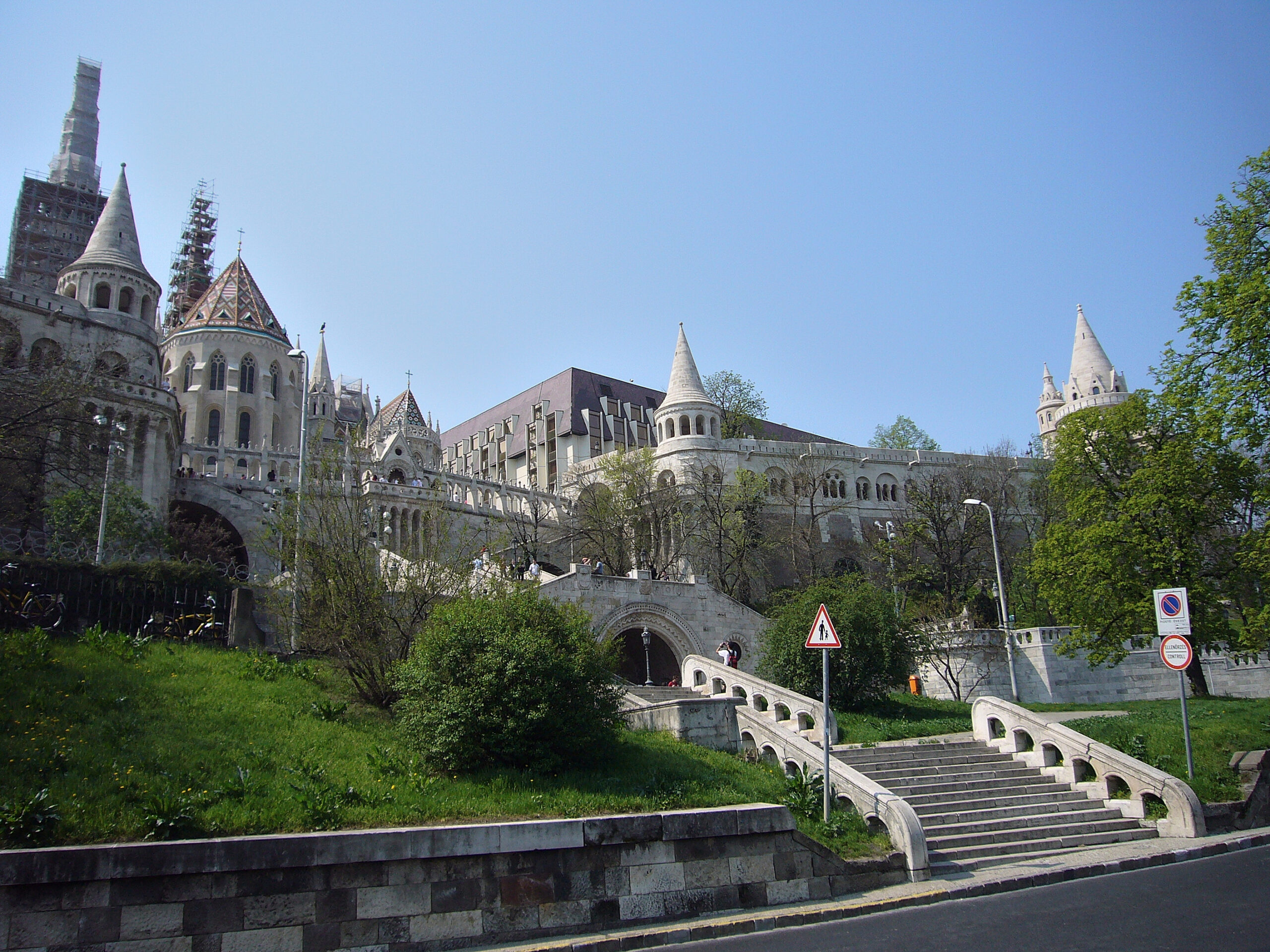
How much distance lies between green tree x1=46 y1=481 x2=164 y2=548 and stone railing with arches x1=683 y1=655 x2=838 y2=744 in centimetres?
2043

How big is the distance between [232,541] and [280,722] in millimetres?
33222

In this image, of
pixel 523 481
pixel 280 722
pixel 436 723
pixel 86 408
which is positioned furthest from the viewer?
pixel 523 481

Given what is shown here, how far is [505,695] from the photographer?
11.3 metres

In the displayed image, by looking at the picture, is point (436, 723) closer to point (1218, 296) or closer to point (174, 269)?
point (1218, 296)

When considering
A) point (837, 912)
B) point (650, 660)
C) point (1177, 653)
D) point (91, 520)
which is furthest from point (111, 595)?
point (650, 660)

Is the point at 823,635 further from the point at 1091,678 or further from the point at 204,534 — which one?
the point at 204,534

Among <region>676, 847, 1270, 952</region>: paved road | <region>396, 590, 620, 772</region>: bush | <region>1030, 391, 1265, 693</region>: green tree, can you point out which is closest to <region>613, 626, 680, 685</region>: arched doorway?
<region>1030, 391, 1265, 693</region>: green tree

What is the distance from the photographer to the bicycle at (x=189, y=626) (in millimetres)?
16016

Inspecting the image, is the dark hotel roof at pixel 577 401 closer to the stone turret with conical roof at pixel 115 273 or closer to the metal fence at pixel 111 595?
the stone turret with conical roof at pixel 115 273

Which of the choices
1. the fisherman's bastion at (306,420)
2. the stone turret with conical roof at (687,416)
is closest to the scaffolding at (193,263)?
the fisherman's bastion at (306,420)

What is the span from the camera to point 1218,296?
59.1 feet

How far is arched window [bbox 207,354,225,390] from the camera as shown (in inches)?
2205

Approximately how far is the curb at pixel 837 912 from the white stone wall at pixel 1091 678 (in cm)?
1820

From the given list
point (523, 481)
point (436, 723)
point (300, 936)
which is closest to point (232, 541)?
point (523, 481)
